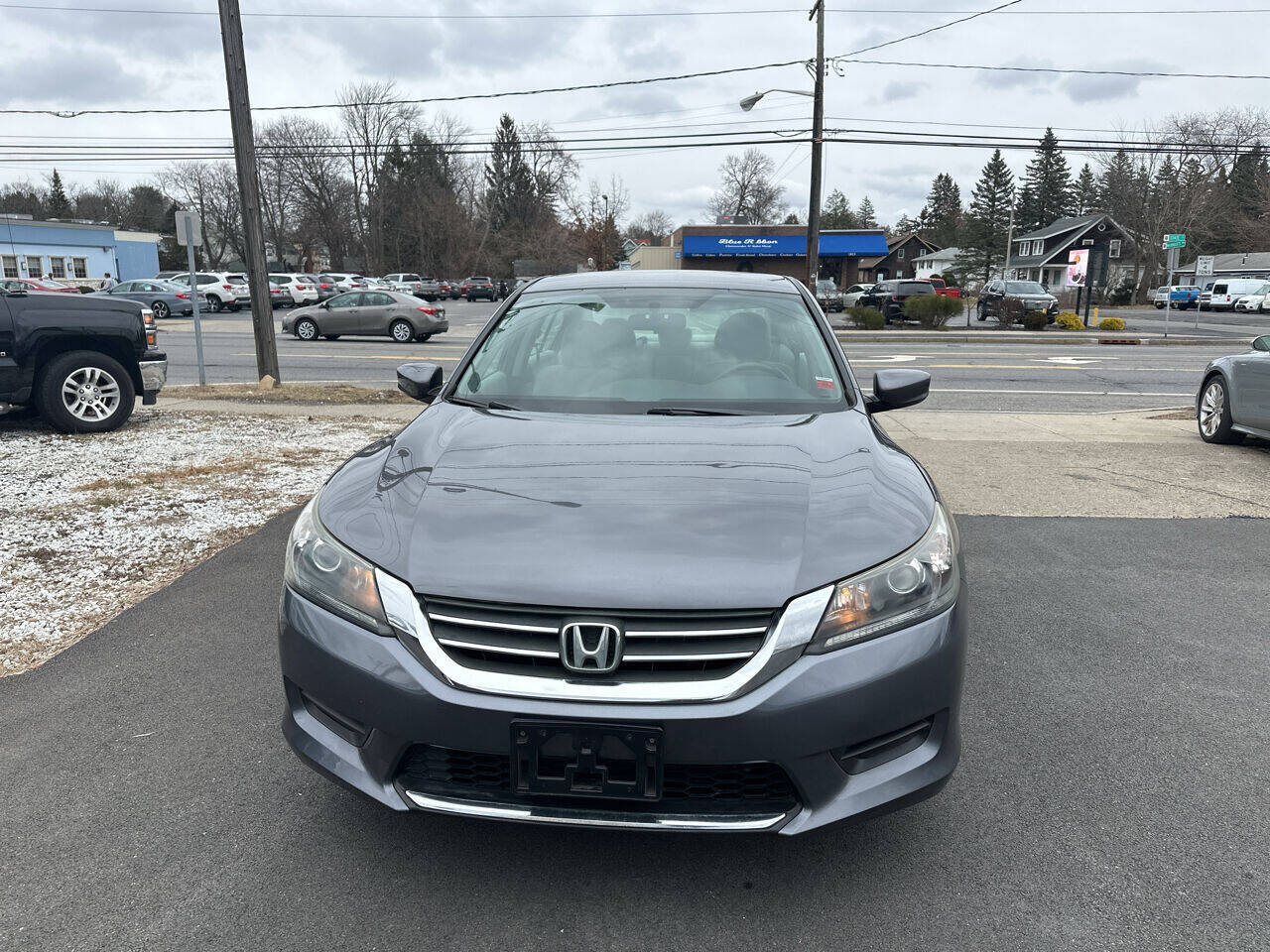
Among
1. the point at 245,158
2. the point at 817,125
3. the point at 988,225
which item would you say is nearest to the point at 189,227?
the point at 245,158

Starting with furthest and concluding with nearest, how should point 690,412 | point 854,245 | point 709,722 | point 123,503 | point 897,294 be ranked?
1. point 854,245
2. point 897,294
3. point 123,503
4. point 690,412
5. point 709,722

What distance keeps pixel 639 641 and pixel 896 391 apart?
7.25 feet

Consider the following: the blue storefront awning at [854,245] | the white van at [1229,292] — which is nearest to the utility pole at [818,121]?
the blue storefront awning at [854,245]

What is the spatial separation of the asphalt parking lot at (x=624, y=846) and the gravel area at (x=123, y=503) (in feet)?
2.59

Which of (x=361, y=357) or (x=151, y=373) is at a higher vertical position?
(x=151, y=373)

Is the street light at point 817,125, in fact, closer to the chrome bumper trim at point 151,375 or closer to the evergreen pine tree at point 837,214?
the chrome bumper trim at point 151,375

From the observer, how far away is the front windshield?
11.5ft

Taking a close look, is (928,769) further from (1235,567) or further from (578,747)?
(1235,567)

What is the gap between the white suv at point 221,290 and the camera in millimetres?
40312

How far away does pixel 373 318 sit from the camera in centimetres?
2600

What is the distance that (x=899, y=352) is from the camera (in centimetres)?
2308

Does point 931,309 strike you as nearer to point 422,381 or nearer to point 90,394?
point 90,394

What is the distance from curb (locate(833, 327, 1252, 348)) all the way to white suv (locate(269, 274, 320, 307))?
2730 cm

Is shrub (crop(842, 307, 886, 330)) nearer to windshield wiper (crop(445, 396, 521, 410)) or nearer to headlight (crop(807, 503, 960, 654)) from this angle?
windshield wiper (crop(445, 396, 521, 410))
